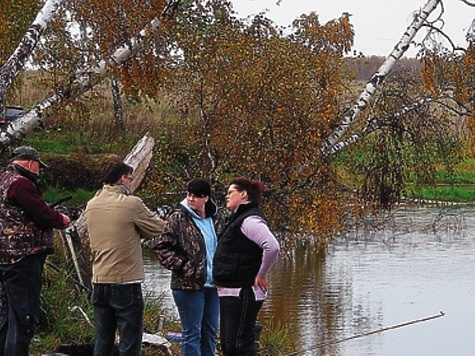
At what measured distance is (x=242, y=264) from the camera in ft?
22.1

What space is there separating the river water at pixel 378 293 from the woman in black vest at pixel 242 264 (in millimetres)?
4437

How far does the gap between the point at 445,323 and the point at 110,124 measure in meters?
15.8

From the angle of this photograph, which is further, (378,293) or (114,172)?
(378,293)

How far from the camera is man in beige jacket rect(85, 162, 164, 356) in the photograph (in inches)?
255

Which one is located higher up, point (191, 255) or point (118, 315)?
point (191, 255)

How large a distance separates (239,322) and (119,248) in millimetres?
991

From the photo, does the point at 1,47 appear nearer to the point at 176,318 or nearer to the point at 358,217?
the point at 358,217

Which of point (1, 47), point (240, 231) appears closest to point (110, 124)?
point (1, 47)

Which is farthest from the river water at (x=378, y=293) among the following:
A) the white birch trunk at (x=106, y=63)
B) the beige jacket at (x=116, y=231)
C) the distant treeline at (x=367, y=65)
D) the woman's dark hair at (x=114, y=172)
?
the woman's dark hair at (x=114, y=172)

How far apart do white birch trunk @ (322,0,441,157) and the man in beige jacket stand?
834 centimetres

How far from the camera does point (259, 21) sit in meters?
17.0

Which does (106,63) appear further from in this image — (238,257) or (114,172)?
(238,257)

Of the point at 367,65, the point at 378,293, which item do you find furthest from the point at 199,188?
the point at 367,65

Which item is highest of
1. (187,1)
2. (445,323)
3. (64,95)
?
(187,1)
